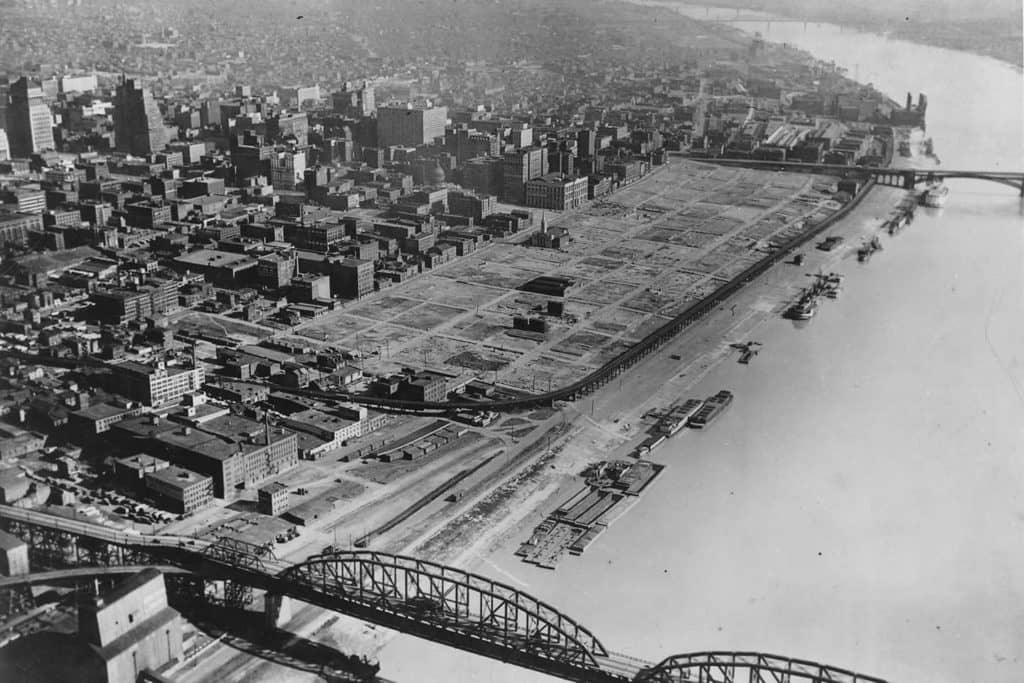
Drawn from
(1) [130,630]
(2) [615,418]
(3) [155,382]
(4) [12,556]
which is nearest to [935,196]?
(2) [615,418]

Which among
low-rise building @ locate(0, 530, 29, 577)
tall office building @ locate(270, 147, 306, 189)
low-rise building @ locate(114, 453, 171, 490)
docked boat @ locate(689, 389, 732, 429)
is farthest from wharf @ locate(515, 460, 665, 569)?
tall office building @ locate(270, 147, 306, 189)

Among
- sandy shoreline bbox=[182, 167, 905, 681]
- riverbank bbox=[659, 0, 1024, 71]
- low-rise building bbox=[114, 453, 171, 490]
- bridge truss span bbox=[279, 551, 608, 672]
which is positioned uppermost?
riverbank bbox=[659, 0, 1024, 71]

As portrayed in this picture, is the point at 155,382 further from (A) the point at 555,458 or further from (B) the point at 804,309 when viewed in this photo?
(B) the point at 804,309

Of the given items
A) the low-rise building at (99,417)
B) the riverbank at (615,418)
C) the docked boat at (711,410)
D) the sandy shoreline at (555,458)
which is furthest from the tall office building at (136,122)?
the docked boat at (711,410)

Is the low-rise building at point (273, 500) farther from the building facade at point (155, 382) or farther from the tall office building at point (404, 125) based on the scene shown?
the tall office building at point (404, 125)

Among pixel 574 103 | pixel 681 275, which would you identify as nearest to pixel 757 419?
pixel 681 275

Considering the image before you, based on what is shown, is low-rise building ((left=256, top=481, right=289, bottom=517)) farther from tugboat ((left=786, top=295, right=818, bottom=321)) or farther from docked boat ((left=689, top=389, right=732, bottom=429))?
tugboat ((left=786, top=295, right=818, bottom=321))
